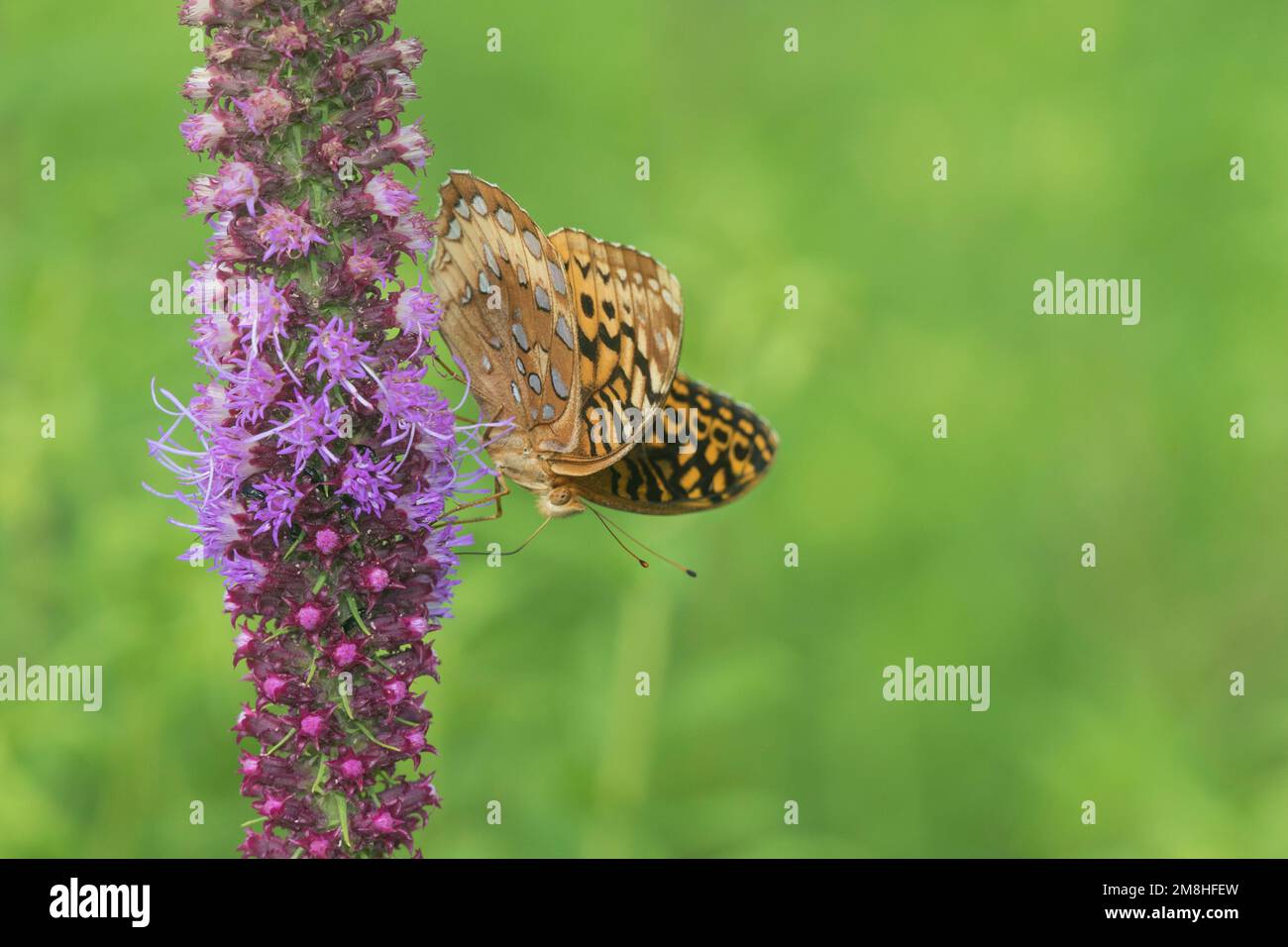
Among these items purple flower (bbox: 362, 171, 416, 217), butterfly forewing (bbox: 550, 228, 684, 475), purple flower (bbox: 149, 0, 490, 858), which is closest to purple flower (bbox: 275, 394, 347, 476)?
purple flower (bbox: 149, 0, 490, 858)

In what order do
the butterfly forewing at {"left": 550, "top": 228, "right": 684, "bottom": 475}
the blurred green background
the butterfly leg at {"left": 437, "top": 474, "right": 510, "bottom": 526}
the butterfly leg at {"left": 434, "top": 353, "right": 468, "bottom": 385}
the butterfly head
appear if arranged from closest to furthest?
1. the butterfly leg at {"left": 437, "top": 474, "right": 510, "bottom": 526}
2. the butterfly leg at {"left": 434, "top": 353, "right": 468, "bottom": 385}
3. the butterfly forewing at {"left": 550, "top": 228, "right": 684, "bottom": 475}
4. the butterfly head
5. the blurred green background

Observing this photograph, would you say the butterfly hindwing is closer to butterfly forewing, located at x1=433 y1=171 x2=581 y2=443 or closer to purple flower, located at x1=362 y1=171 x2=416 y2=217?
butterfly forewing, located at x1=433 y1=171 x2=581 y2=443

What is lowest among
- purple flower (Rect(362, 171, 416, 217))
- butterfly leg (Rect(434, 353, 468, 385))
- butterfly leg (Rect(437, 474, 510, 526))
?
butterfly leg (Rect(437, 474, 510, 526))

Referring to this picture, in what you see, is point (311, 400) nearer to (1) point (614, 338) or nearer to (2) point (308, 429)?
(2) point (308, 429)

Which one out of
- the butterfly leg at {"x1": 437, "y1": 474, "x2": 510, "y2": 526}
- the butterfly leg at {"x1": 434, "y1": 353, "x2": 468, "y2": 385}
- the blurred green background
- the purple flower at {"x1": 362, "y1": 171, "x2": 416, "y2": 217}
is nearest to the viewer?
the purple flower at {"x1": 362, "y1": 171, "x2": 416, "y2": 217}

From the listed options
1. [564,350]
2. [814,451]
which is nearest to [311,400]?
[564,350]
